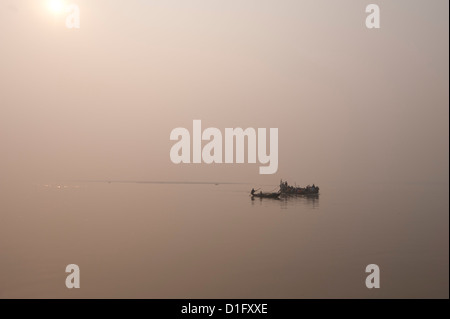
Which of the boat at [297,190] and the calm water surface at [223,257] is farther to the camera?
the boat at [297,190]

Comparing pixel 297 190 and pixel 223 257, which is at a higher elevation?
pixel 297 190

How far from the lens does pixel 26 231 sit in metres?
41.9

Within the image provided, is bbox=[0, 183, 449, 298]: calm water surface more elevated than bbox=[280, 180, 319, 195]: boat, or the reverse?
bbox=[280, 180, 319, 195]: boat

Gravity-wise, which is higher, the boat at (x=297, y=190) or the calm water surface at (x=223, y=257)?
the boat at (x=297, y=190)

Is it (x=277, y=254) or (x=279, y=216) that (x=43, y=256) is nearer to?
(x=277, y=254)

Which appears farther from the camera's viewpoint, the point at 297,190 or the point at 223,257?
the point at 297,190

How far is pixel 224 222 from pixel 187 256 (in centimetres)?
1961

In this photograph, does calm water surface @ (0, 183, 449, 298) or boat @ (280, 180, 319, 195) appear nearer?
calm water surface @ (0, 183, 449, 298)
